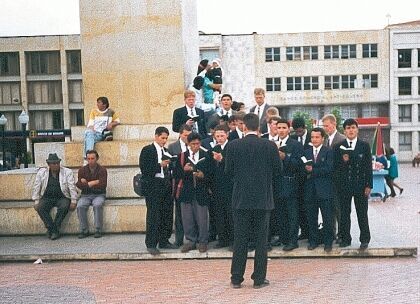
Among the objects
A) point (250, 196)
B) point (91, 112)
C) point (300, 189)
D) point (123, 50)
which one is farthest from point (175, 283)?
point (123, 50)

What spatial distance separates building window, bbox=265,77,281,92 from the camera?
6450 centimetres

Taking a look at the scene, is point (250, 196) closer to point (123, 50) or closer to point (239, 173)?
point (239, 173)

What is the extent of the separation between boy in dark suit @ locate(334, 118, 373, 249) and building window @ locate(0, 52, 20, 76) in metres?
60.9

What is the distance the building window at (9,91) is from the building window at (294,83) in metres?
29.9

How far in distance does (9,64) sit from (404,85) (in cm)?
4342

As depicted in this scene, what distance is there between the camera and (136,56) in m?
12.4

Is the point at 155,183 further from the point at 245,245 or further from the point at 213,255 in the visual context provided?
the point at 245,245

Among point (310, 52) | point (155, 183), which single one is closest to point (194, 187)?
point (155, 183)

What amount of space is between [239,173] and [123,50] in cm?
618

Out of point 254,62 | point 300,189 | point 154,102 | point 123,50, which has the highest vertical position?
point 254,62

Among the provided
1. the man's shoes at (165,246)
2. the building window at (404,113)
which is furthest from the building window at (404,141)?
the man's shoes at (165,246)

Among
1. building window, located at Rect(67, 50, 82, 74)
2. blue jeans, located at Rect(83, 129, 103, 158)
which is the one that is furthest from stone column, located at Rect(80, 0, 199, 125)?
building window, located at Rect(67, 50, 82, 74)

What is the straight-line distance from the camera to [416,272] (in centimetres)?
773

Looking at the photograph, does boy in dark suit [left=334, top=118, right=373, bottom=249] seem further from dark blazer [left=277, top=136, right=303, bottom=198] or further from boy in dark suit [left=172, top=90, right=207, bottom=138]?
boy in dark suit [left=172, top=90, right=207, bottom=138]
